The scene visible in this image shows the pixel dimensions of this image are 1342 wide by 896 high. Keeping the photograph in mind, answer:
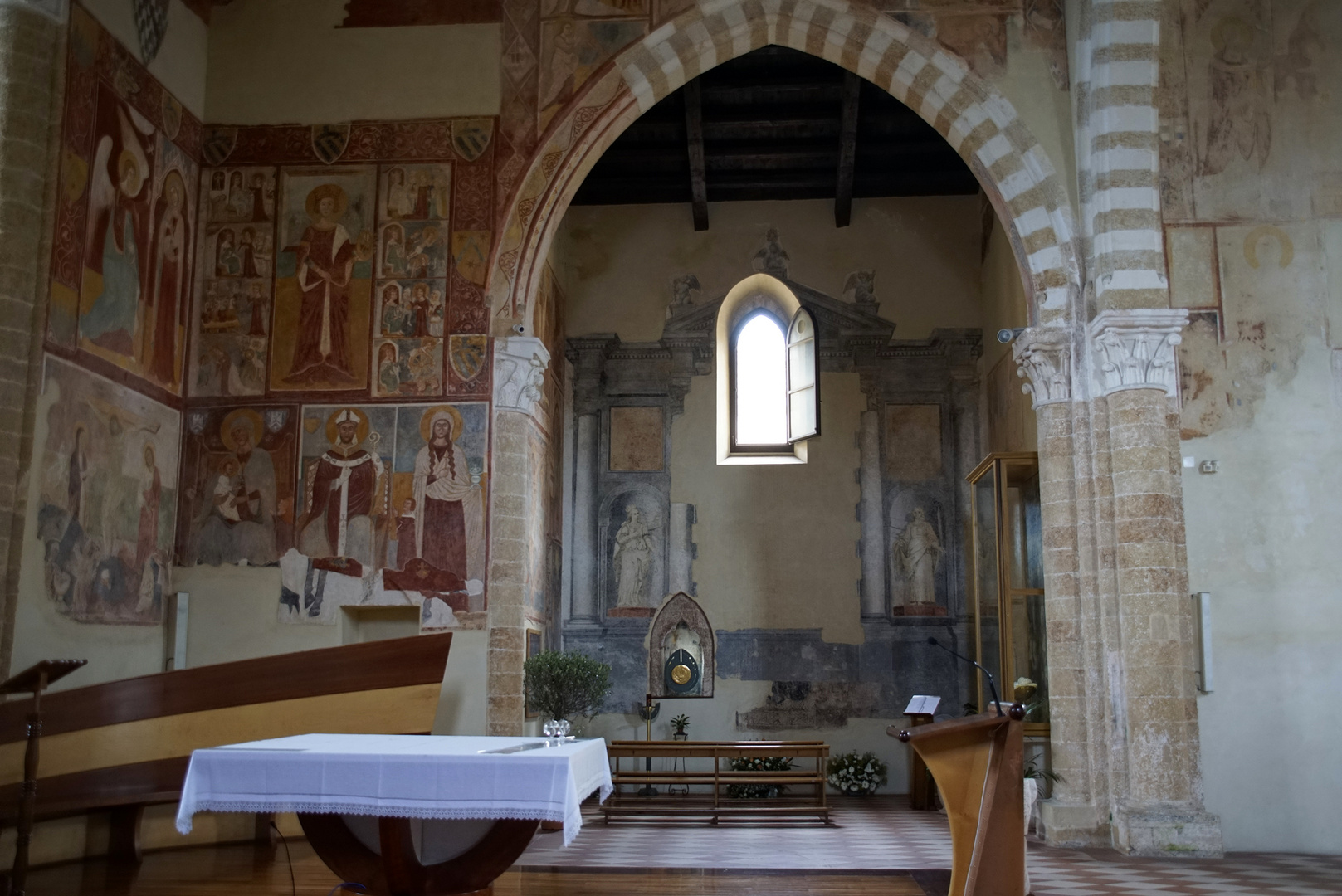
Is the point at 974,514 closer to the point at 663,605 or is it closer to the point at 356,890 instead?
the point at 663,605

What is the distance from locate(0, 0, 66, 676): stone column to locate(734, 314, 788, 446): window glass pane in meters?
8.77

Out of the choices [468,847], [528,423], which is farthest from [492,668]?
[468,847]

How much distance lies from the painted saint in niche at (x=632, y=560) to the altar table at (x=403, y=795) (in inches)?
356

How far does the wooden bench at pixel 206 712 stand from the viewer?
7402 mm

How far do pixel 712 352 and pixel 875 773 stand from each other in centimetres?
537

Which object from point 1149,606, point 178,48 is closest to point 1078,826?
point 1149,606

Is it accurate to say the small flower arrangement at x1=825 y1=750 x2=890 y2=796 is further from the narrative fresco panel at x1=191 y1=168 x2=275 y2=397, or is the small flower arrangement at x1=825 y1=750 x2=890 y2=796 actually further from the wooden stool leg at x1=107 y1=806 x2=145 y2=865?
the wooden stool leg at x1=107 y1=806 x2=145 y2=865

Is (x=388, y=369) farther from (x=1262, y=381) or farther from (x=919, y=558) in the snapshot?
(x=1262, y=381)

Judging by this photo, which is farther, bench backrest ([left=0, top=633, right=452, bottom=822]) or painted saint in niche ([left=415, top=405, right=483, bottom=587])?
painted saint in niche ([left=415, top=405, right=483, bottom=587])

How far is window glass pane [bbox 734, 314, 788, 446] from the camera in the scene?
15.4 metres

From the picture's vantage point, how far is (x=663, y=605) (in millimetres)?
14016

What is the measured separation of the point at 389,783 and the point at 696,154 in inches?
399

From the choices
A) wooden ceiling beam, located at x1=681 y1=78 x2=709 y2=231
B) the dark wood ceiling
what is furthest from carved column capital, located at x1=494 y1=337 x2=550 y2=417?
the dark wood ceiling

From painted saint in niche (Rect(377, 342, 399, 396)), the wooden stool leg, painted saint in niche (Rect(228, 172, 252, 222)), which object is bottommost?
the wooden stool leg
